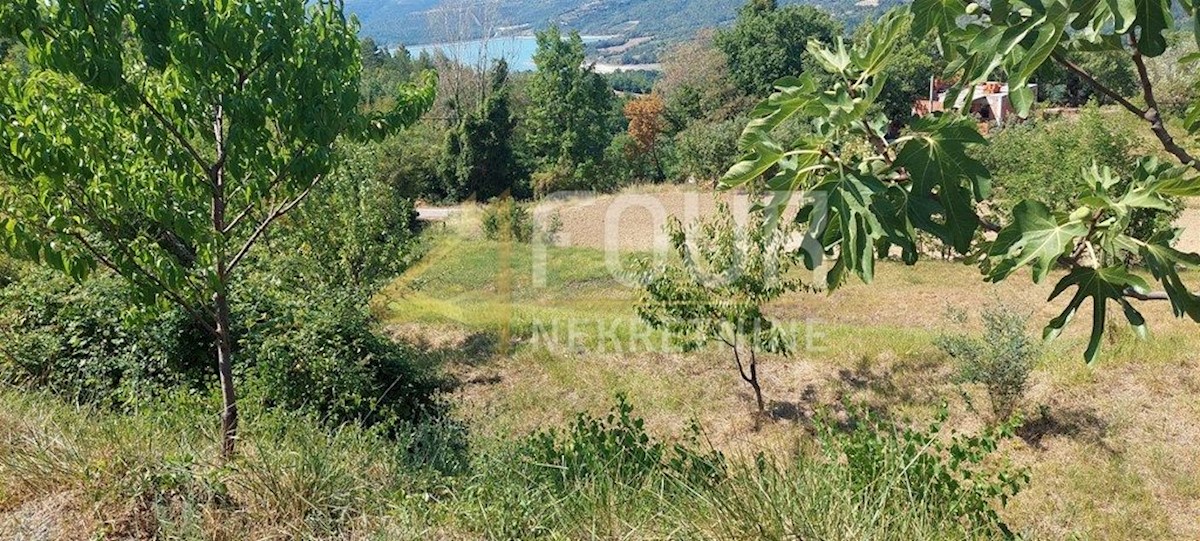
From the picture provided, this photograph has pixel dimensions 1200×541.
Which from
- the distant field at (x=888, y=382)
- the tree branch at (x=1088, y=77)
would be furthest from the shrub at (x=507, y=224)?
the tree branch at (x=1088, y=77)

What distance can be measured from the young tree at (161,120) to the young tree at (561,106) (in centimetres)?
3140

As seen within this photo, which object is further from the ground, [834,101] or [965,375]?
[834,101]

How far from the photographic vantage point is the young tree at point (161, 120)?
2832 mm

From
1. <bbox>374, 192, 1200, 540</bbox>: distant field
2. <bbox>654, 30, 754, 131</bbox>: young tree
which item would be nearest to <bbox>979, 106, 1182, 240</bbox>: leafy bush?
<bbox>374, 192, 1200, 540</bbox>: distant field

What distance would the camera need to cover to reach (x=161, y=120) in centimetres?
334

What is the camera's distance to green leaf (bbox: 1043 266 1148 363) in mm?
1429

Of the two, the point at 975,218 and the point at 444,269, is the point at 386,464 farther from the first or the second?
the point at 444,269

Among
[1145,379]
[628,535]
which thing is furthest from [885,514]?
[1145,379]

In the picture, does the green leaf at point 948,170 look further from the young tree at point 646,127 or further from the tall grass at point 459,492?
the young tree at point 646,127

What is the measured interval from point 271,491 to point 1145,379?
8846mm

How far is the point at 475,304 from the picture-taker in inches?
583

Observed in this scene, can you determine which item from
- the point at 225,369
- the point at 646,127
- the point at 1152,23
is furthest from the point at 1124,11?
the point at 646,127

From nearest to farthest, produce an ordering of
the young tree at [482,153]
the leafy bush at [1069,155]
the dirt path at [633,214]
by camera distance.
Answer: the leafy bush at [1069,155]
the dirt path at [633,214]
the young tree at [482,153]

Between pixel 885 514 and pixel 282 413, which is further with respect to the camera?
pixel 282 413
